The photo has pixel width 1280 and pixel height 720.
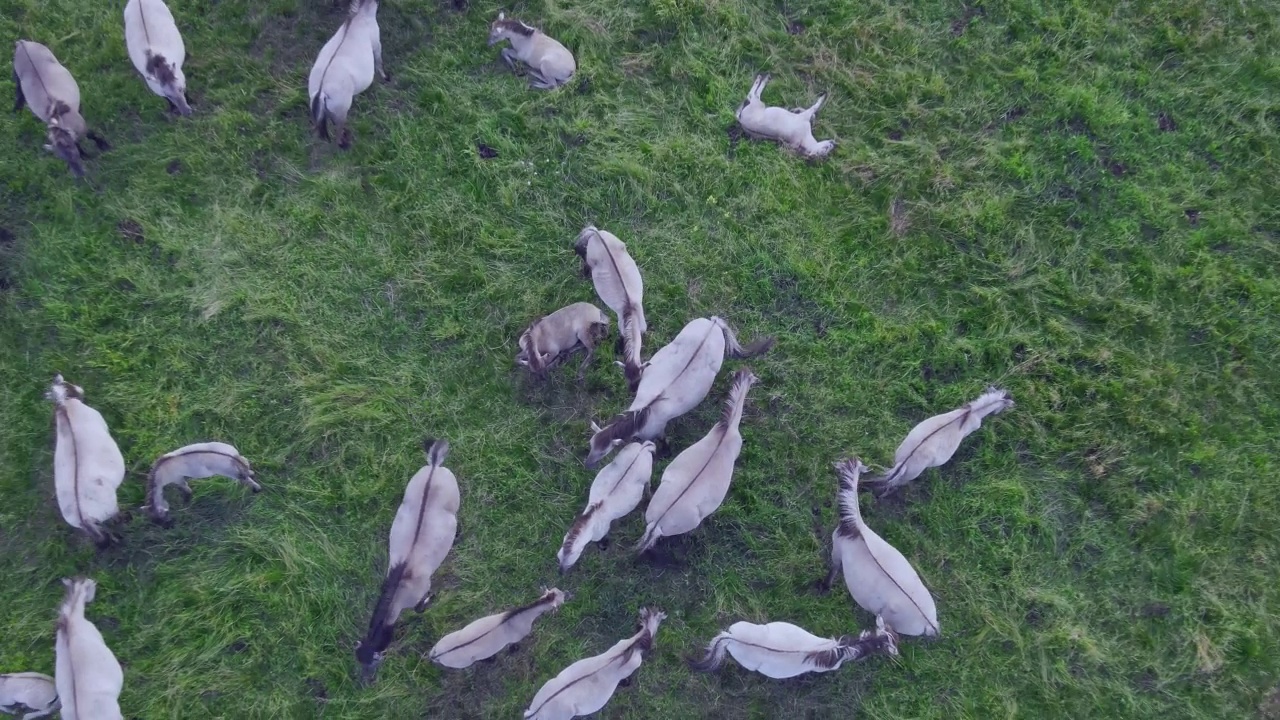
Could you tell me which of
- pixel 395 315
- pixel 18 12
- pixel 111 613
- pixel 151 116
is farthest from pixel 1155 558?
pixel 18 12

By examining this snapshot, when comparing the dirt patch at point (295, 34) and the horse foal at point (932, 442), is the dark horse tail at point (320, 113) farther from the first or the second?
the horse foal at point (932, 442)

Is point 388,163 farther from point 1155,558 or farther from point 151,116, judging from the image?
point 1155,558

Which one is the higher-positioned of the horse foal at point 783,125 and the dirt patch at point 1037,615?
the horse foal at point 783,125

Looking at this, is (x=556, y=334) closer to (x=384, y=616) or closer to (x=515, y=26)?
(x=384, y=616)

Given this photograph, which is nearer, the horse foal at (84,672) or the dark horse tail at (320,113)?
the horse foal at (84,672)

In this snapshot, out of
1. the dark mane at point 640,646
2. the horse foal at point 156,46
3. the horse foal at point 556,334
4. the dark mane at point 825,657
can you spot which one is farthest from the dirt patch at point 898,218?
the horse foal at point 156,46

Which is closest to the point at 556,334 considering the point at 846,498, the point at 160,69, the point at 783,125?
the point at 846,498

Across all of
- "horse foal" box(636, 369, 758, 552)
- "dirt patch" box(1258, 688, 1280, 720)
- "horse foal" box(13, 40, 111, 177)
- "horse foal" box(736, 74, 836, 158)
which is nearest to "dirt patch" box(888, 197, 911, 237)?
"horse foal" box(736, 74, 836, 158)

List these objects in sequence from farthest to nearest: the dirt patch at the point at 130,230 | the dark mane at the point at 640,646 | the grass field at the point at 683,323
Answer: the dirt patch at the point at 130,230, the grass field at the point at 683,323, the dark mane at the point at 640,646
